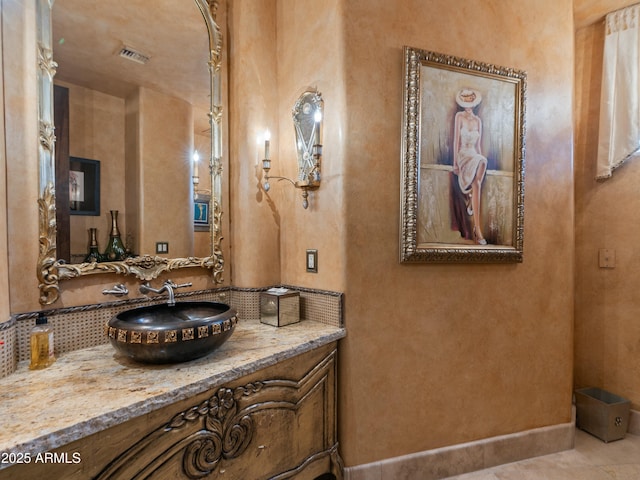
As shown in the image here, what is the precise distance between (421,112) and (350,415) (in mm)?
1612

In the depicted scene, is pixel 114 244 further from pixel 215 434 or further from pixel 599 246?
pixel 599 246

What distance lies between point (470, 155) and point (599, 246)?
4.63 ft

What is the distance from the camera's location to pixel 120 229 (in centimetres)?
149

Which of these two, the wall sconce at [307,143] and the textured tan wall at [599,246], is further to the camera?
the textured tan wall at [599,246]

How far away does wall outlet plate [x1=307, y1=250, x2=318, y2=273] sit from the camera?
1.74 metres

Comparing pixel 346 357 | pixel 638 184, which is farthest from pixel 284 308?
pixel 638 184

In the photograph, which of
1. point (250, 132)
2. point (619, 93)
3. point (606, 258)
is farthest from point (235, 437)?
point (619, 93)

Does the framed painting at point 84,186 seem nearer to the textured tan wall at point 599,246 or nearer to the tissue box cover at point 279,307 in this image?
the tissue box cover at point 279,307

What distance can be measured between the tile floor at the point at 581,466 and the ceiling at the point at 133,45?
2.58m

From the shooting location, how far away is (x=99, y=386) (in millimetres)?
1009

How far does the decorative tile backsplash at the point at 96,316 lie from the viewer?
1161 mm

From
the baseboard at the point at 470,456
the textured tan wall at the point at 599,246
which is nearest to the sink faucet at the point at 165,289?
the baseboard at the point at 470,456

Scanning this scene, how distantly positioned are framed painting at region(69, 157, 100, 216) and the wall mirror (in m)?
0.01

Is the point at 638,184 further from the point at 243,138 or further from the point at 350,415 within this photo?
the point at 243,138
